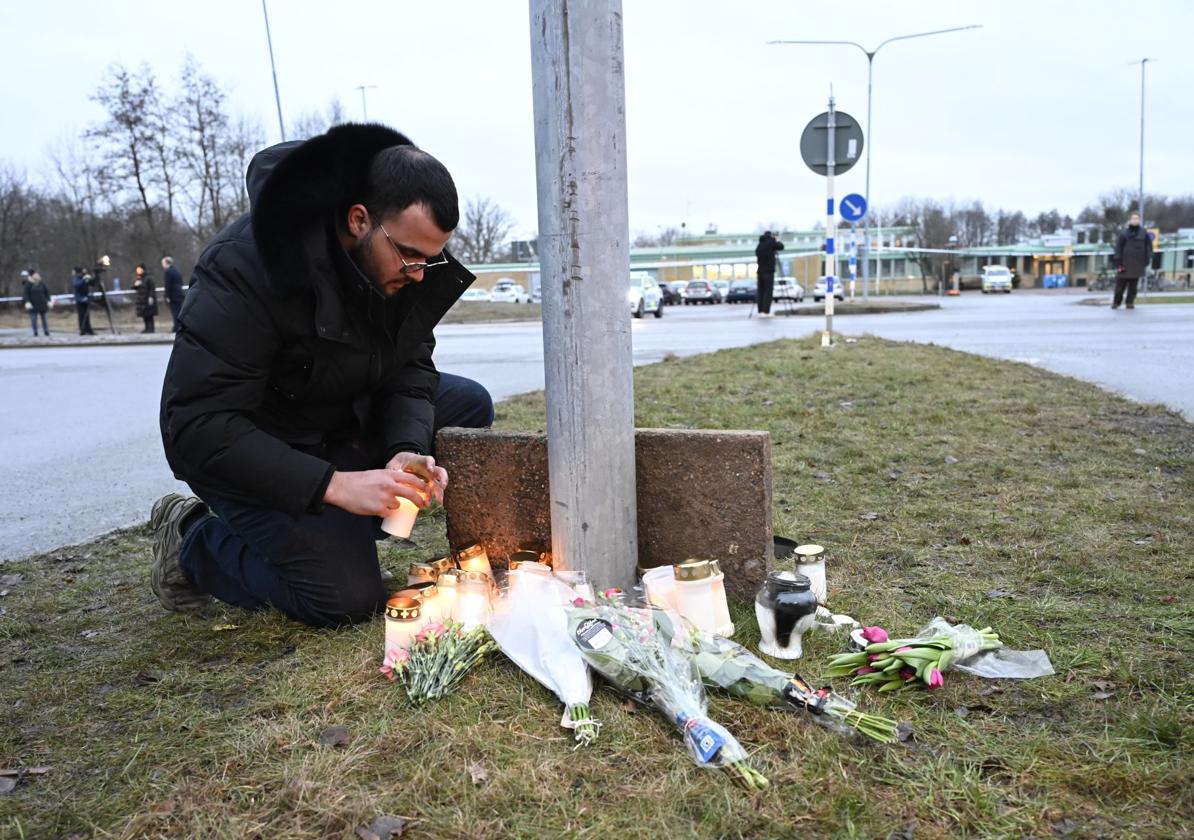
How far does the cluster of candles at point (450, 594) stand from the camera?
2287 millimetres

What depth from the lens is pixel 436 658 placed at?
→ 2199 millimetres

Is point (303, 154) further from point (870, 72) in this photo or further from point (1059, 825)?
point (870, 72)

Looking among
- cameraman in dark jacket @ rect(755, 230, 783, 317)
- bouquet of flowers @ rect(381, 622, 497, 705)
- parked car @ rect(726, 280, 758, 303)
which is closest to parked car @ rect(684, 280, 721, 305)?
parked car @ rect(726, 280, 758, 303)

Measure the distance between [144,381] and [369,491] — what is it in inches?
384

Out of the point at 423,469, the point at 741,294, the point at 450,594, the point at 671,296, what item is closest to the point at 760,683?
the point at 450,594

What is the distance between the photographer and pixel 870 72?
29250mm

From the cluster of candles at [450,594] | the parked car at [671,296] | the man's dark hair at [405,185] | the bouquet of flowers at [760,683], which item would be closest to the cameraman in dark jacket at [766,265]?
the cluster of candles at [450,594]

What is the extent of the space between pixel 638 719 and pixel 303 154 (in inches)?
67.6

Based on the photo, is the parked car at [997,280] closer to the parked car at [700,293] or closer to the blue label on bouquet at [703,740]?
the parked car at [700,293]

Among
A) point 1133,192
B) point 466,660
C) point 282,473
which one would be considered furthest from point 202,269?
point 1133,192

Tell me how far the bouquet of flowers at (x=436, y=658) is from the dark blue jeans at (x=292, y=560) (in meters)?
0.40

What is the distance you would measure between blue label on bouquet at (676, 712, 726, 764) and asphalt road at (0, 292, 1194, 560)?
322cm

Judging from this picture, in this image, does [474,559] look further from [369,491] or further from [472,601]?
[369,491]

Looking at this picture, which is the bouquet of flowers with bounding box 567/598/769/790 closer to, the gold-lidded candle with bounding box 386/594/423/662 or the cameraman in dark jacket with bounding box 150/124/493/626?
the gold-lidded candle with bounding box 386/594/423/662
